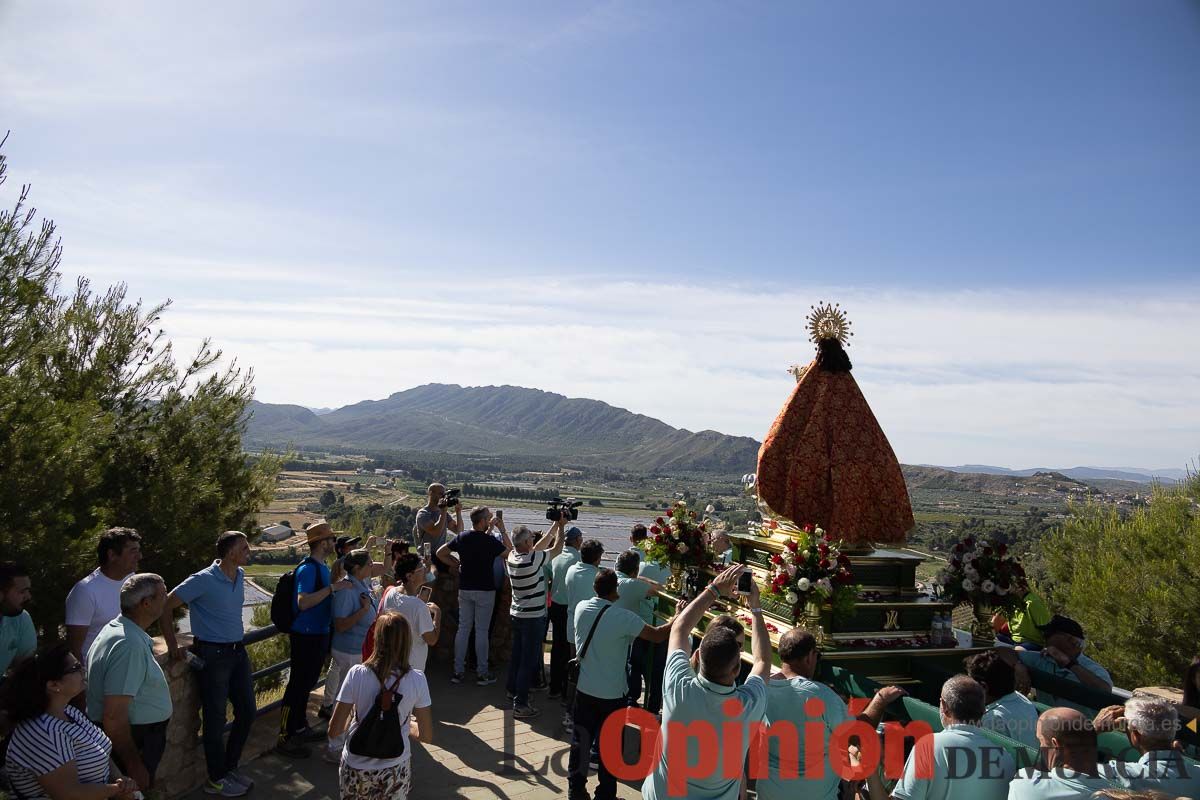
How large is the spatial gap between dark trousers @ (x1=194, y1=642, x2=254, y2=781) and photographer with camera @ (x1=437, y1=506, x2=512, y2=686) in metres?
2.99

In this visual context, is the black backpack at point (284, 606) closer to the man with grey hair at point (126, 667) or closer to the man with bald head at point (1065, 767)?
the man with grey hair at point (126, 667)

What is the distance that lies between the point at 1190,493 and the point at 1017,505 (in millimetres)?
65367

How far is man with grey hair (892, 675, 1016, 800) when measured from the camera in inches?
143

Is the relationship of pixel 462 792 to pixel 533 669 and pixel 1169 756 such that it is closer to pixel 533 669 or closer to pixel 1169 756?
pixel 533 669

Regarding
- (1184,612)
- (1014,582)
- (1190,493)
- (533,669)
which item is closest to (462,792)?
(533,669)

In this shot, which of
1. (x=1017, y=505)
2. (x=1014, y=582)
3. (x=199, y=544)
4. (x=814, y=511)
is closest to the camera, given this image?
(x=1014, y=582)

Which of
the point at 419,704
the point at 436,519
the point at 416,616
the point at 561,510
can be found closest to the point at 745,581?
the point at 419,704

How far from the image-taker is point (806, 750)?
3994mm

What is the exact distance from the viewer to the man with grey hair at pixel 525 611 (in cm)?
780

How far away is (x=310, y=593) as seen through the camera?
636 cm

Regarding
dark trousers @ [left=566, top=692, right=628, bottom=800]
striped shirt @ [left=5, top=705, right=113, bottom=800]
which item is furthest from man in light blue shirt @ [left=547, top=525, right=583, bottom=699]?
striped shirt @ [left=5, top=705, right=113, bottom=800]

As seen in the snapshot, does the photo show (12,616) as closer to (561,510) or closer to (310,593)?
(310,593)

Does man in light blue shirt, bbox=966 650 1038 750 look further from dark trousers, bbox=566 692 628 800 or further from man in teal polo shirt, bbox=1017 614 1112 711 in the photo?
dark trousers, bbox=566 692 628 800

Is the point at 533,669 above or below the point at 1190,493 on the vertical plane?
below
